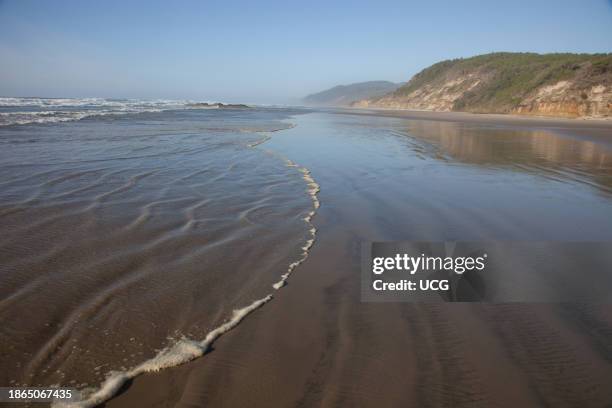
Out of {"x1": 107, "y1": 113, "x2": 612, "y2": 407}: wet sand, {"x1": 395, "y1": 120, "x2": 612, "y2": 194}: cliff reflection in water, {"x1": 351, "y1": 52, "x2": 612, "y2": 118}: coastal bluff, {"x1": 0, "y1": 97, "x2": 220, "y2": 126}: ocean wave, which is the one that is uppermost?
{"x1": 351, "y1": 52, "x2": 612, "y2": 118}: coastal bluff

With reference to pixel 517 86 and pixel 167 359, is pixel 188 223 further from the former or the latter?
pixel 517 86

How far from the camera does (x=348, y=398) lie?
1.98m

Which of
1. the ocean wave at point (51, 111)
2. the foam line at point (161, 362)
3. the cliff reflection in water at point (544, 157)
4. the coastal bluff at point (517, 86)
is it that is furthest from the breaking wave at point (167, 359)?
the coastal bluff at point (517, 86)

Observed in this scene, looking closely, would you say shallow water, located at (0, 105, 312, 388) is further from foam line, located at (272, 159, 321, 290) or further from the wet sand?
the wet sand

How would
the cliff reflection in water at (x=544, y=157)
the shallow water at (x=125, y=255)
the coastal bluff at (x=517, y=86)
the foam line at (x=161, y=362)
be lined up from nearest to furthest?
the foam line at (x=161, y=362) < the shallow water at (x=125, y=255) < the cliff reflection in water at (x=544, y=157) < the coastal bluff at (x=517, y=86)

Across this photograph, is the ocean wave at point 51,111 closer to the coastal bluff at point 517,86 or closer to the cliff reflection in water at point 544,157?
the cliff reflection in water at point 544,157

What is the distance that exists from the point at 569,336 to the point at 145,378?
106 inches

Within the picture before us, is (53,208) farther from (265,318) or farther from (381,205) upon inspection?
(381,205)

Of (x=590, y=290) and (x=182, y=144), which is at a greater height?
(x=182, y=144)

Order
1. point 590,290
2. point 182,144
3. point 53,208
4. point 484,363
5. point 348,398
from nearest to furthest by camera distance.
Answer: point 348,398, point 484,363, point 590,290, point 53,208, point 182,144

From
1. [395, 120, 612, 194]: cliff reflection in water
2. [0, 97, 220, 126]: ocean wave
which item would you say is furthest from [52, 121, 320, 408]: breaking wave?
[0, 97, 220, 126]: ocean wave

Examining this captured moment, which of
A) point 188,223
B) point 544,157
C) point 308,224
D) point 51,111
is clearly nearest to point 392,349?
point 308,224

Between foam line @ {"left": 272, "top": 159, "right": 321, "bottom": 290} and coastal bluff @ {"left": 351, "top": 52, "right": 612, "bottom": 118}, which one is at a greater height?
coastal bluff @ {"left": 351, "top": 52, "right": 612, "bottom": 118}

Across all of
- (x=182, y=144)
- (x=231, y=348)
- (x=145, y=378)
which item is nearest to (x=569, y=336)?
(x=231, y=348)
